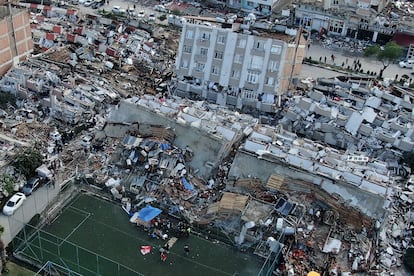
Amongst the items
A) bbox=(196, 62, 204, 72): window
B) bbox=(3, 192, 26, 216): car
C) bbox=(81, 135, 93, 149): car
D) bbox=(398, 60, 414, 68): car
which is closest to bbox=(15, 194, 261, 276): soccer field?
bbox=(3, 192, 26, 216): car

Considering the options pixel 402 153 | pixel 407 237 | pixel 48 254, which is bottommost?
pixel 48 254

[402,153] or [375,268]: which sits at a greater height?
[402,153]

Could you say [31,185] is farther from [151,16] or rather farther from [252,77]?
[151,16]

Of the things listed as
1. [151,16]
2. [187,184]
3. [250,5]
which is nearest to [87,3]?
[151,16]

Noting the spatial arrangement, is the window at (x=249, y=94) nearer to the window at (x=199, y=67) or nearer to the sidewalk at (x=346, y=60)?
the window at (x=199, y=67)

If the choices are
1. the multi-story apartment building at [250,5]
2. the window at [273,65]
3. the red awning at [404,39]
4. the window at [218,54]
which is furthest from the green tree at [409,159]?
the multi-story apartment building at [250,5]

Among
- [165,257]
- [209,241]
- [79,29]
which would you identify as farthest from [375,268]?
[79,29]

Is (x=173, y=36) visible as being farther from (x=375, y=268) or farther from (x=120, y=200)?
(x=375, y=268)
